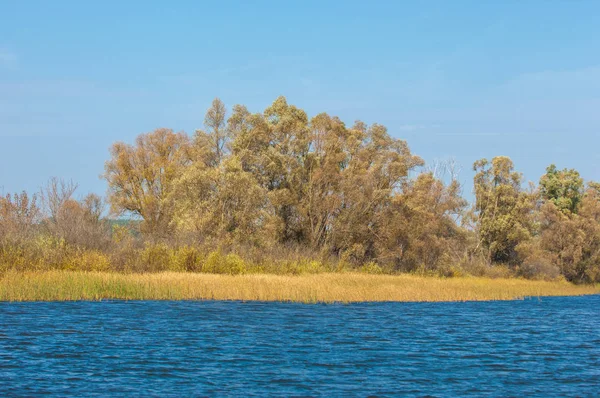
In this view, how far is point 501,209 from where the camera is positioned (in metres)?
89.8

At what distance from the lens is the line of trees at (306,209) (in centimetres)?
5497

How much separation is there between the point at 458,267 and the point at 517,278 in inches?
433

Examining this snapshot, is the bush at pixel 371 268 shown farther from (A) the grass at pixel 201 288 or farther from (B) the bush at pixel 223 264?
(B) the bush at pixel 223 264

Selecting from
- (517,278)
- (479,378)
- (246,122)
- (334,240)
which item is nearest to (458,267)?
(517,278)

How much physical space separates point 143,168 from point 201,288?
44655 mm

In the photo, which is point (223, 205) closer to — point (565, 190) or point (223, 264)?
point (223, 264)

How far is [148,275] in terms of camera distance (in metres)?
43.8

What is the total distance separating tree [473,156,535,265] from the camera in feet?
292

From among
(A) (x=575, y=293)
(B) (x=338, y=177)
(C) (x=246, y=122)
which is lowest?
(A) (x=575, y=293)

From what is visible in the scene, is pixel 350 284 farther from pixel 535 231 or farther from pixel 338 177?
pixel 535 231

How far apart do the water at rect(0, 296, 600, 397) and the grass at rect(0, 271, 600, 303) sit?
1.44m

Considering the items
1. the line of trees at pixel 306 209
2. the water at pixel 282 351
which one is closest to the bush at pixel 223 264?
the line of trees at pixel 306 209

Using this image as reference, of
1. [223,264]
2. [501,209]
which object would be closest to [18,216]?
[223,264]

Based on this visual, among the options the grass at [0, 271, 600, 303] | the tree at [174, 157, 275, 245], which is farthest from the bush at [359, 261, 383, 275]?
the grass at [0, 271, 600, 303]
